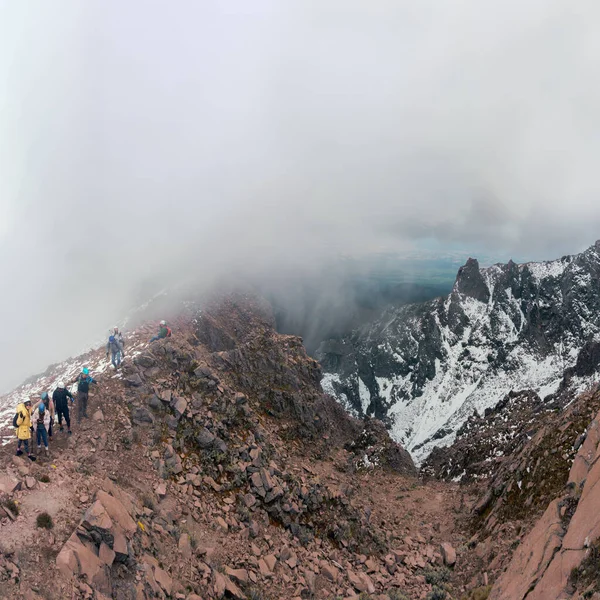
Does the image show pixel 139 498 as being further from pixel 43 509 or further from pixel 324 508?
pixel 324 508

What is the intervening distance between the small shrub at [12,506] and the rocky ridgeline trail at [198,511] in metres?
0.05

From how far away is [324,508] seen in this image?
1321 inches

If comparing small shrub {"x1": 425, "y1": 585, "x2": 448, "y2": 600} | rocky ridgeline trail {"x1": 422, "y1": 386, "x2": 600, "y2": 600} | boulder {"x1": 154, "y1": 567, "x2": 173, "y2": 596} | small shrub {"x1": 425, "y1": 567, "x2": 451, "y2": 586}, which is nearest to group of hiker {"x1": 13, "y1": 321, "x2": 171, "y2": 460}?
boulder {"x1": 154, "y1": 567, "x2": 173, "y2": 596}

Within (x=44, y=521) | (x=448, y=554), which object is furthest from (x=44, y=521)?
(x=448, y=554)

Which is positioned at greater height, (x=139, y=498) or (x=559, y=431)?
(x=139, y=498)

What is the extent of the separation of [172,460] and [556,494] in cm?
2549

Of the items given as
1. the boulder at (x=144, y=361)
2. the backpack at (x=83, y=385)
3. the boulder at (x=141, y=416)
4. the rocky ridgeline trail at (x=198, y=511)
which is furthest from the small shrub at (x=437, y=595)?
the boulder at (x=144, y=361)

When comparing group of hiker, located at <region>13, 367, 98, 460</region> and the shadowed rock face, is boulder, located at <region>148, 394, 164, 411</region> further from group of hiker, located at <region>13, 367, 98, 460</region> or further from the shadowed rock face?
the shadowed rock face

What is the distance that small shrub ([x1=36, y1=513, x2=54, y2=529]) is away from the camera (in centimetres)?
1634

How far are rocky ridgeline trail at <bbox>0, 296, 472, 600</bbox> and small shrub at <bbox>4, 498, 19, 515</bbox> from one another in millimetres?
53

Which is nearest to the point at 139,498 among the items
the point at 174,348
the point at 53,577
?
the point at 53,577

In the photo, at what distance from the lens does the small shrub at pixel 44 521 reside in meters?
16.3

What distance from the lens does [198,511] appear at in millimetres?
25000

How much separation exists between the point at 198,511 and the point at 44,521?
10348 mm
